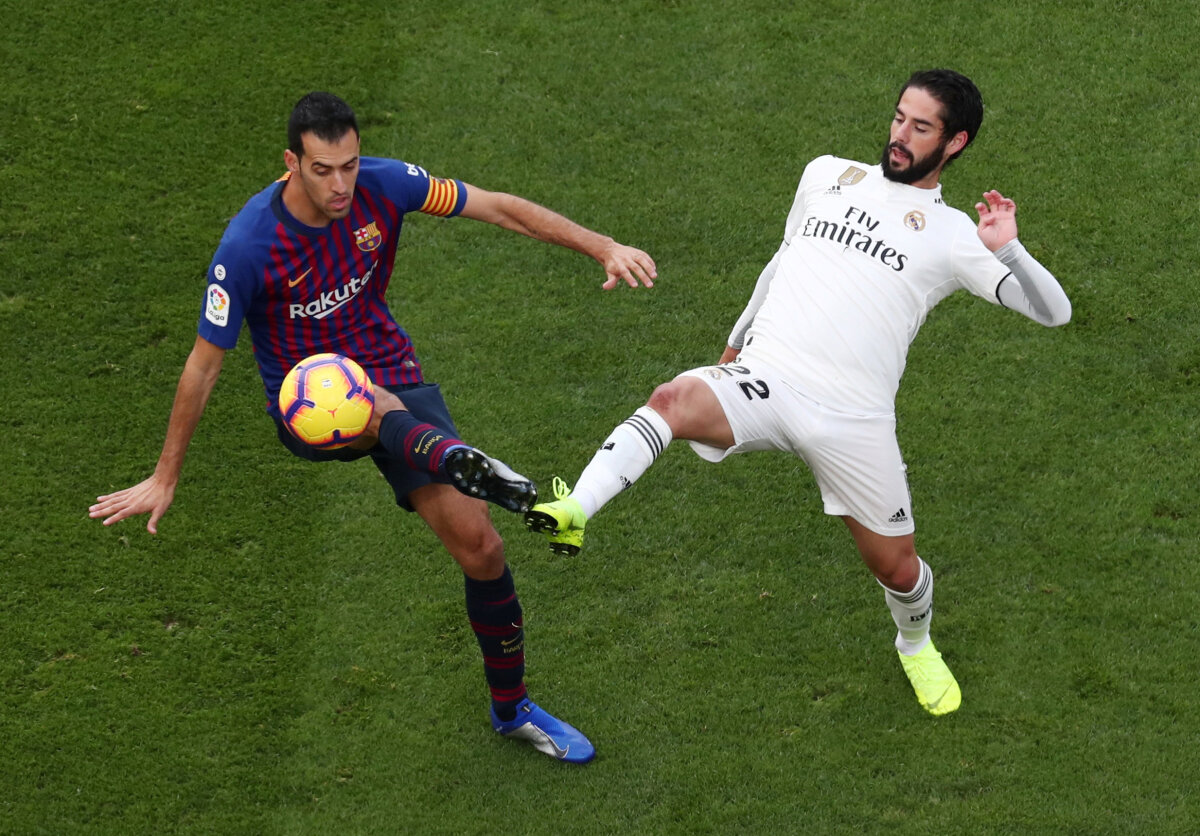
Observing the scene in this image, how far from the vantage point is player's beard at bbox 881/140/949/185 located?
603 cm

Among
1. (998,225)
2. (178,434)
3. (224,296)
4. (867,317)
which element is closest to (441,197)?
(224,296)

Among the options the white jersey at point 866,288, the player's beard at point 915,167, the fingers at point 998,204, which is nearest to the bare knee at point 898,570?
the white jersey at point 866,288

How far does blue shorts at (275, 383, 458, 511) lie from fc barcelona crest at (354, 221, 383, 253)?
0.57 meters

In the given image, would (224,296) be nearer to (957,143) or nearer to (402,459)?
(402,459)

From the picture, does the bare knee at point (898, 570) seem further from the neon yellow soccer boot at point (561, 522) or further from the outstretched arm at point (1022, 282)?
the neon yellow soccer boot at point (561, 522)

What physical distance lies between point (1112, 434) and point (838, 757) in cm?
247

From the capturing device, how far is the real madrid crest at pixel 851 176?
618 cm

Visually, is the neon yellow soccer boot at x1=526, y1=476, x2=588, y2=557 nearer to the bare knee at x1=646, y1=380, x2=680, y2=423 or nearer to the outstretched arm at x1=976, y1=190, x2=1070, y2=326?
the bare knee at x1=646, y1=380, x2=680, y2=423

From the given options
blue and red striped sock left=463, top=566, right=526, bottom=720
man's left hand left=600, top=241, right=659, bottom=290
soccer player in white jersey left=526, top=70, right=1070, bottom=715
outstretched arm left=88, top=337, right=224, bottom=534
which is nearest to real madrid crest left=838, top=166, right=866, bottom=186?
soccer player in white jersey left=526, top=70, right=1070, bottom=715

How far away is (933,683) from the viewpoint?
638 centimetres

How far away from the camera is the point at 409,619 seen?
6.88 meters

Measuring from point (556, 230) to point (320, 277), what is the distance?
93cm

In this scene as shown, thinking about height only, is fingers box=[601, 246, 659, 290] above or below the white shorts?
above

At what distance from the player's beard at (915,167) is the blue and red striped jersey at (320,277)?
1.72 metres
